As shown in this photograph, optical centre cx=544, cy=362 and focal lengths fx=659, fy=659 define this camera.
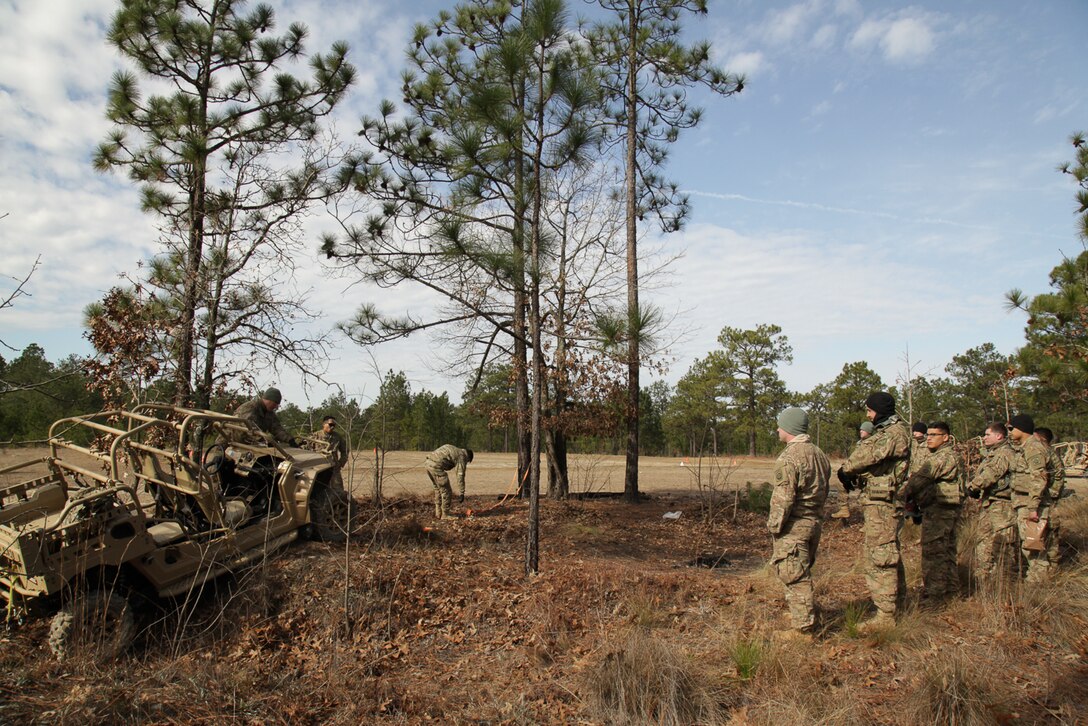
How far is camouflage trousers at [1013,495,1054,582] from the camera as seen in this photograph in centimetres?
645

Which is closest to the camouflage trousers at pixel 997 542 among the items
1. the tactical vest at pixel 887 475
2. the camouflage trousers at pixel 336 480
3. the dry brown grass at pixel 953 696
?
the tactical vest at pixel 887 475

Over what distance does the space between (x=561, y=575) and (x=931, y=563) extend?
11.9 feet

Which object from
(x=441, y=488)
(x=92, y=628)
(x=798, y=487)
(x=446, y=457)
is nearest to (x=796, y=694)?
(x=798, y=487)

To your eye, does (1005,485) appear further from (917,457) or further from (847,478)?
(847,478)

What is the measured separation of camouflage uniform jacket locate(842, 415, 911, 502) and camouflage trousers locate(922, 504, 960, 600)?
101cm

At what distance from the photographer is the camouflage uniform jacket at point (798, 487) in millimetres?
5320

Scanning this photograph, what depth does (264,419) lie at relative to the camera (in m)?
8.22

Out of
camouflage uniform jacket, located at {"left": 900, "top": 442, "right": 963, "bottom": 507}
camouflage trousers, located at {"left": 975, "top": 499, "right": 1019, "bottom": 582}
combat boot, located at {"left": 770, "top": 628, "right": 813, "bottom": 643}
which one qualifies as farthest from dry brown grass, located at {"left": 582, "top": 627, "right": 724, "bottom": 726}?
camouflage trousers, located at {"left": 975, "top": 499, "right": 1019, "bottom": 582}

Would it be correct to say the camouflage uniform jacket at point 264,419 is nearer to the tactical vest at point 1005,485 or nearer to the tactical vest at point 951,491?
the tactical vest at point 951,491

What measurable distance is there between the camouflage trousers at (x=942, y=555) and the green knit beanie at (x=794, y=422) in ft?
6.65

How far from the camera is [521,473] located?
13922 millimetres

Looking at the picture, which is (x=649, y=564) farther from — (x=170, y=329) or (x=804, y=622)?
(x=170, y=329)

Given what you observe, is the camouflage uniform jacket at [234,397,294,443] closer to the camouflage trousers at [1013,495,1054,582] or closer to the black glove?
the black glove

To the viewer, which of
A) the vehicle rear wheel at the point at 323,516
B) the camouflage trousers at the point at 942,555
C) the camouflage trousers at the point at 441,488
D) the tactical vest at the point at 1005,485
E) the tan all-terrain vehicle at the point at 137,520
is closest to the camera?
the tan all-terrain vehicle at the point at 137,520
